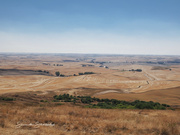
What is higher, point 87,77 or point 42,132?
point 42,132

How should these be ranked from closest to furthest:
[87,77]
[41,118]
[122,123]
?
[122,123]
[41,118]
[87,77]

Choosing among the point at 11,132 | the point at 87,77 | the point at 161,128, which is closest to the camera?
the point at 11,132

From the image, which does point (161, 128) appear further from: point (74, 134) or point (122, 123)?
point (74, 134)

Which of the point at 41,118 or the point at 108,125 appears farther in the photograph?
the point at 41,118

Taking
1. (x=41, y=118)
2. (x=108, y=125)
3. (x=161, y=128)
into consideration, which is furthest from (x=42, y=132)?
(x=161, y=128)

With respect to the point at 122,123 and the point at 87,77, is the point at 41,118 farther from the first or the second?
the point at 87,77

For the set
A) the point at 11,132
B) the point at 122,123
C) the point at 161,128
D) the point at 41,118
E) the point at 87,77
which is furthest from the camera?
the point at 87,77

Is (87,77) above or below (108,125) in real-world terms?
below

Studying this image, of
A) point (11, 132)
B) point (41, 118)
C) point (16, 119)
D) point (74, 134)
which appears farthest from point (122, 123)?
point (16, 119)

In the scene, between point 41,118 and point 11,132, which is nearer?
point 11,132
